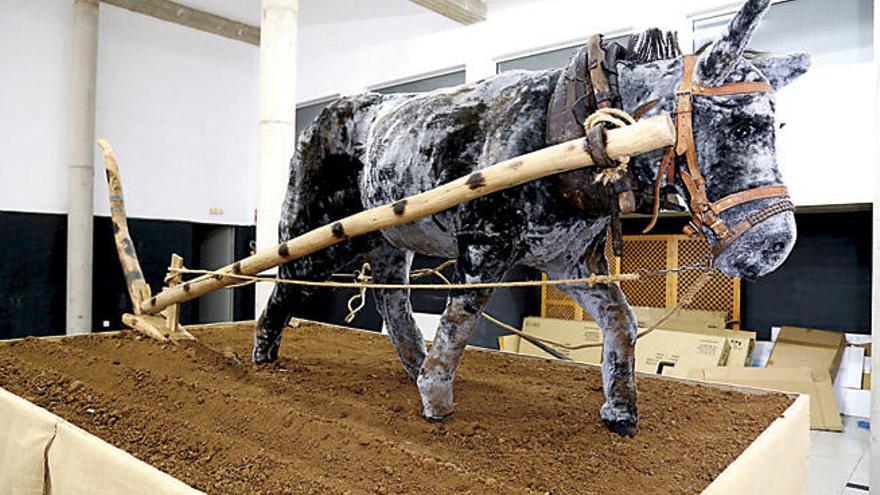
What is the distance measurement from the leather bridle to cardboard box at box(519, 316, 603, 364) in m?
3.46

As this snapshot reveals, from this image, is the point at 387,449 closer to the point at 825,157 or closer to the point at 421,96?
the point at 421,96

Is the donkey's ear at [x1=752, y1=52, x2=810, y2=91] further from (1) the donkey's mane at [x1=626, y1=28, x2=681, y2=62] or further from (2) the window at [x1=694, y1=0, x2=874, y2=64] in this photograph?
(2) the window at [x1=694, y1=0, x2=874, y2=64]

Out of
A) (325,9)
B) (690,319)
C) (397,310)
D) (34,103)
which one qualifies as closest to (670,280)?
(690,319)

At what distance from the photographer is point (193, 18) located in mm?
6703

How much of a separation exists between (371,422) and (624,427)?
72 cm

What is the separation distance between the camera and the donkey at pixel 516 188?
1.34m

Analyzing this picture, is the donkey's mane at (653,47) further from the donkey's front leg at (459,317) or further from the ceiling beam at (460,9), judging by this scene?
the ceiling beam at (460,9)

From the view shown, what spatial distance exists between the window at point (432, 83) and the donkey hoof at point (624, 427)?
14.3 feet

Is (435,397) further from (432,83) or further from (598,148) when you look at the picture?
(432,83)

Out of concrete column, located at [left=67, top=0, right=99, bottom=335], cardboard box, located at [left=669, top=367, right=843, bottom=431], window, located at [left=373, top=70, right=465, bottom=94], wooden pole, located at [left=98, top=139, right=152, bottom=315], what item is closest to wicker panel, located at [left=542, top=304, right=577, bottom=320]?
cardboard box, located at [left=669, top=367, right=843, bottom=431]

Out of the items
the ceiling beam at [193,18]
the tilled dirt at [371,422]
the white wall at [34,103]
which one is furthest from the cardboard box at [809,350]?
the white wall at [34,103]

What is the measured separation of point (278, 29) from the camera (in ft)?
12.8

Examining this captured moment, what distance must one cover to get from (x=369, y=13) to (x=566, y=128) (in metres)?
5.34

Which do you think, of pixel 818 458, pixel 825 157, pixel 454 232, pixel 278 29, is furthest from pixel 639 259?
pixel 454 232
